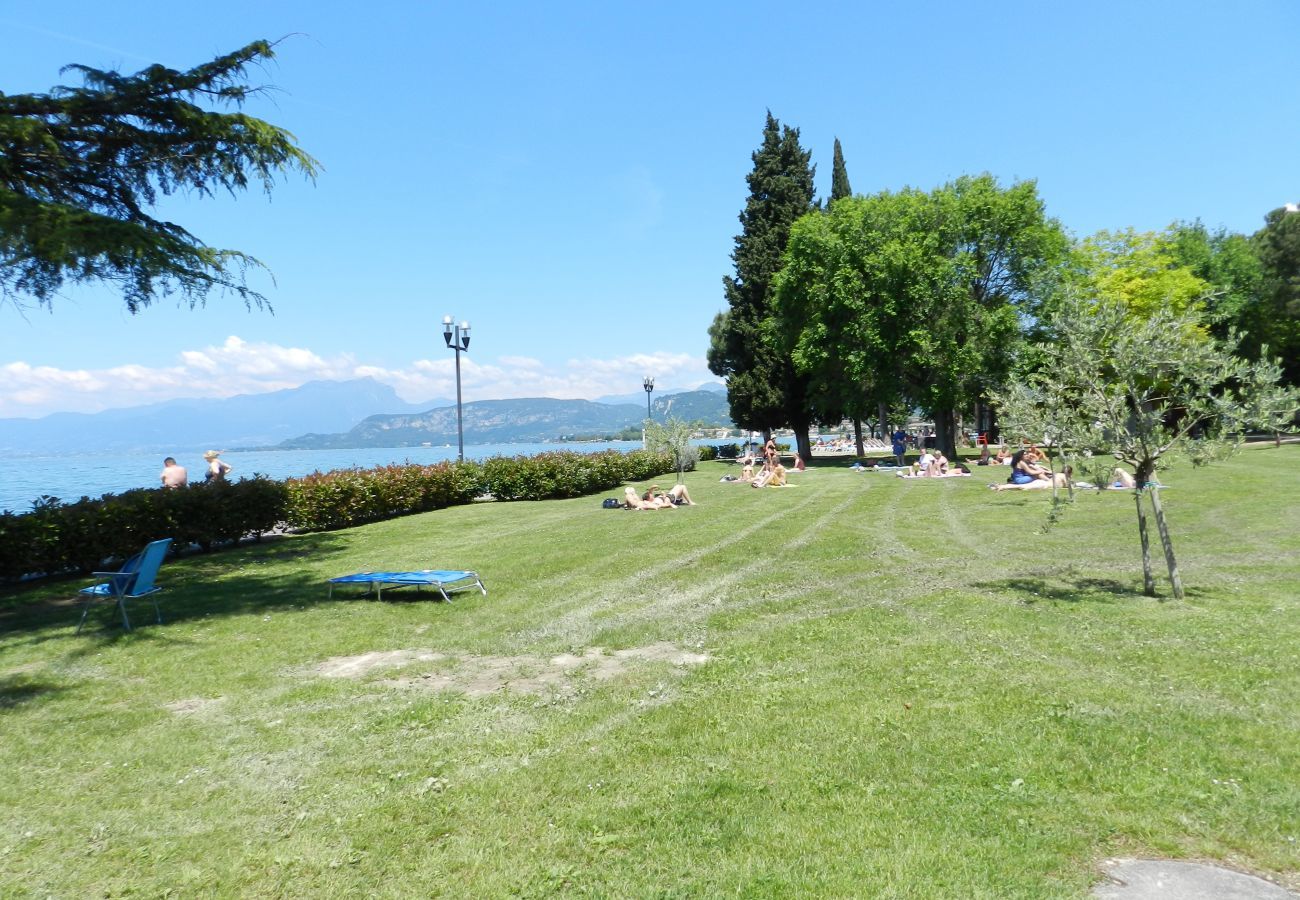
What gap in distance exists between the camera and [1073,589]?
934 cm

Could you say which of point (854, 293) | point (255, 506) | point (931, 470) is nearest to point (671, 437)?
Answer: point (854, 293)

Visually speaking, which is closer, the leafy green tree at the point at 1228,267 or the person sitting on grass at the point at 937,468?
the person sitting on grass at the point at 937,468

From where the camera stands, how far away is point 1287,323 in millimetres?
49094

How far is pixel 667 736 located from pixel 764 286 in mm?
39150

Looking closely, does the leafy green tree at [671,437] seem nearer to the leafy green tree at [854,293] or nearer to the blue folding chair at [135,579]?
the leafy green tree at [854,293]

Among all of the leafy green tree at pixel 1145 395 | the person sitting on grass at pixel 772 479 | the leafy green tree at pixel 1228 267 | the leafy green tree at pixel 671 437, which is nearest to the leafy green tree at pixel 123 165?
the leafy green tree at pixel 1145 395

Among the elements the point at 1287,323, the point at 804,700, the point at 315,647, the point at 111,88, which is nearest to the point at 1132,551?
the point at 804,700

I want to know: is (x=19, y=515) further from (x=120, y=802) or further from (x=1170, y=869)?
(x=1170, y=869)

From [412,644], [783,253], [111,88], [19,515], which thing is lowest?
[412,644]

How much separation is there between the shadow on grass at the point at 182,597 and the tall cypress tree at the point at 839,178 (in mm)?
43032

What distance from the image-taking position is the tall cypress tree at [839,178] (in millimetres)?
49250

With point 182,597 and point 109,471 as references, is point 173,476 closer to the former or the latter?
point 182,597

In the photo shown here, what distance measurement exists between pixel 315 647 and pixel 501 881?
5.08 m

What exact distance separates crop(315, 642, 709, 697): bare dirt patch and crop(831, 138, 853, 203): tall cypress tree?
47.0 metres
